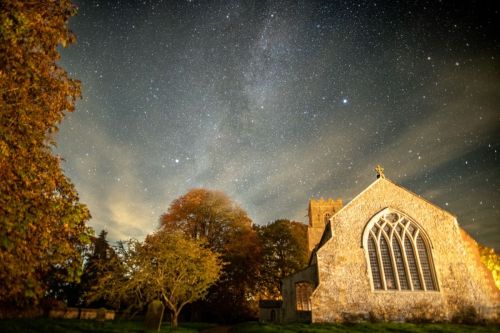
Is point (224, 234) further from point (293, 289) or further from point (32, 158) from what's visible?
point (32, 158)

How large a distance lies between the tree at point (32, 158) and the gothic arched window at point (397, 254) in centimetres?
1860

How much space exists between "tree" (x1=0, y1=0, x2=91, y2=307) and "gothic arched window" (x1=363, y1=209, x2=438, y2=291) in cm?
1860

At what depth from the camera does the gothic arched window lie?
744 inches

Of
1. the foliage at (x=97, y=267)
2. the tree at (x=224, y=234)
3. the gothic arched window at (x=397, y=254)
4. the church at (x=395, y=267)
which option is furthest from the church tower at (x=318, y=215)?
the foliage at (x=97, y=267)

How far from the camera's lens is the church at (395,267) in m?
17.7

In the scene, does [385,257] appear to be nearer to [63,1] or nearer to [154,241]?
[154,241]

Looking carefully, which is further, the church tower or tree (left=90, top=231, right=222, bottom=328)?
the church tower

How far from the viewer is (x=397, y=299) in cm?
1803

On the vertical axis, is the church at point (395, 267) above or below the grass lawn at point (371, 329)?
above

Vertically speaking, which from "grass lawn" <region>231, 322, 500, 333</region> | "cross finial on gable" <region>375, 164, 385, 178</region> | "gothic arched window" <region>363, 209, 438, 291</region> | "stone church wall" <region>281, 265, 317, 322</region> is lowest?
"grass lawn" <region>231, 322, 500, 333</region>

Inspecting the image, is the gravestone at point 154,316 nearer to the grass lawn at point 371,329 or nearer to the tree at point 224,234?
the grass lawn at point 371,329

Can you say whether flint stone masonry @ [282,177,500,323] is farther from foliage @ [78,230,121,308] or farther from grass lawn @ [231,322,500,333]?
foliage @ [78,230,121,308]

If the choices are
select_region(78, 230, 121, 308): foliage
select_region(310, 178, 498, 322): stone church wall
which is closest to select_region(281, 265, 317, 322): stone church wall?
select_region(310, 178, 498, 322): stone church wall

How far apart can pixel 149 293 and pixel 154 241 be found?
3104 mm
